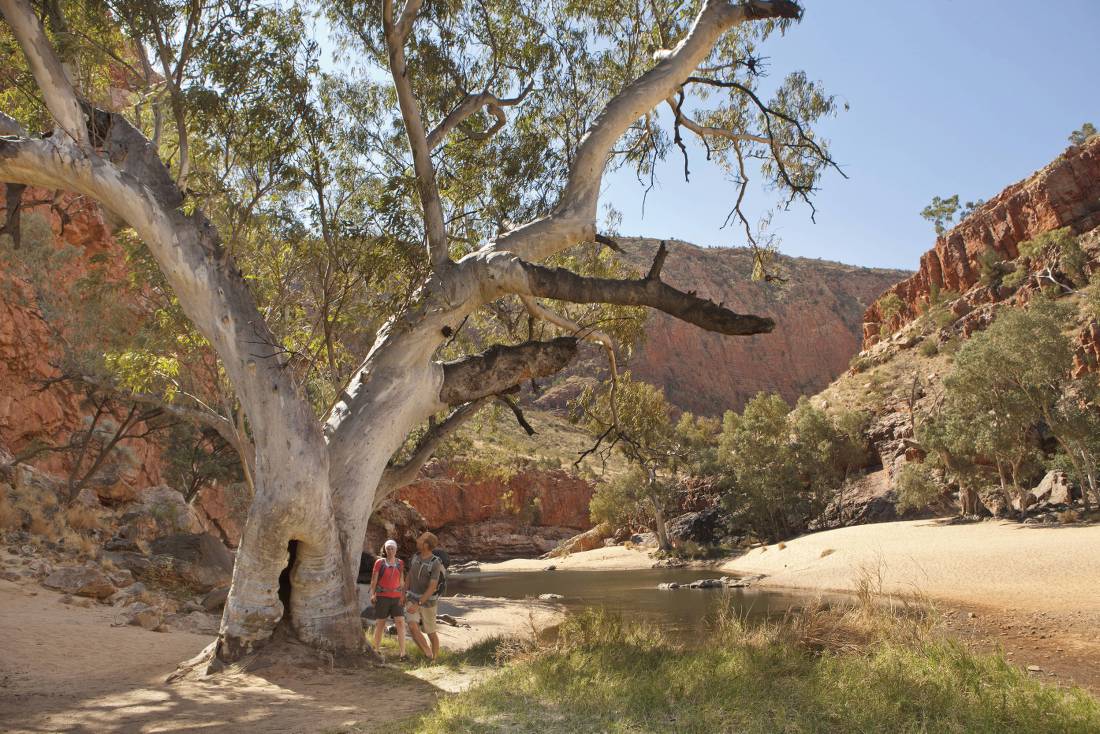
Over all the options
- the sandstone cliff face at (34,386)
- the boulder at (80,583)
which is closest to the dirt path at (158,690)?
the boulder at (80,583)

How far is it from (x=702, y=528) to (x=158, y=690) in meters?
30.6

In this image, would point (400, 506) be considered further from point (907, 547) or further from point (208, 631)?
point (208, 631)

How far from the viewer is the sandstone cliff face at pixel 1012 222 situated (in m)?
38.1

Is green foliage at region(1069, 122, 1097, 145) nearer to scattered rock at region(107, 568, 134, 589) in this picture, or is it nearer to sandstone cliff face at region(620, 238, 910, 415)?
sandstone cliff face at region(620, 238, 910, 415)

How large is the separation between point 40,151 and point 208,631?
22.3ft

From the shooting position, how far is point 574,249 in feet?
34.2

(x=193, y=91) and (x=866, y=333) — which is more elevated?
(x=866, y=333)

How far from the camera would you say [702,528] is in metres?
33.6

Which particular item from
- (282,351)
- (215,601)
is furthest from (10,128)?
(215,601)

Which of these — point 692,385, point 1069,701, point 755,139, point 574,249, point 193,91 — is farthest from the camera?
point 692,385

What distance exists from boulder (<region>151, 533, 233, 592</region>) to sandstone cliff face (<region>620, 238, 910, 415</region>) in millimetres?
61590

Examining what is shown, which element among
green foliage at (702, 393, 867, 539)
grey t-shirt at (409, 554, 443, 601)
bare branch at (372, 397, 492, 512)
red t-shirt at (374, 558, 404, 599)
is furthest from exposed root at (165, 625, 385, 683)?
green foliage at (702, 393, 867, 539)

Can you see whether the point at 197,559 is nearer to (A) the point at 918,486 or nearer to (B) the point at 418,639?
(B) the point at 418,639

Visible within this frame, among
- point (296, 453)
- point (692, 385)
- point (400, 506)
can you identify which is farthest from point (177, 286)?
point (692, 385)
